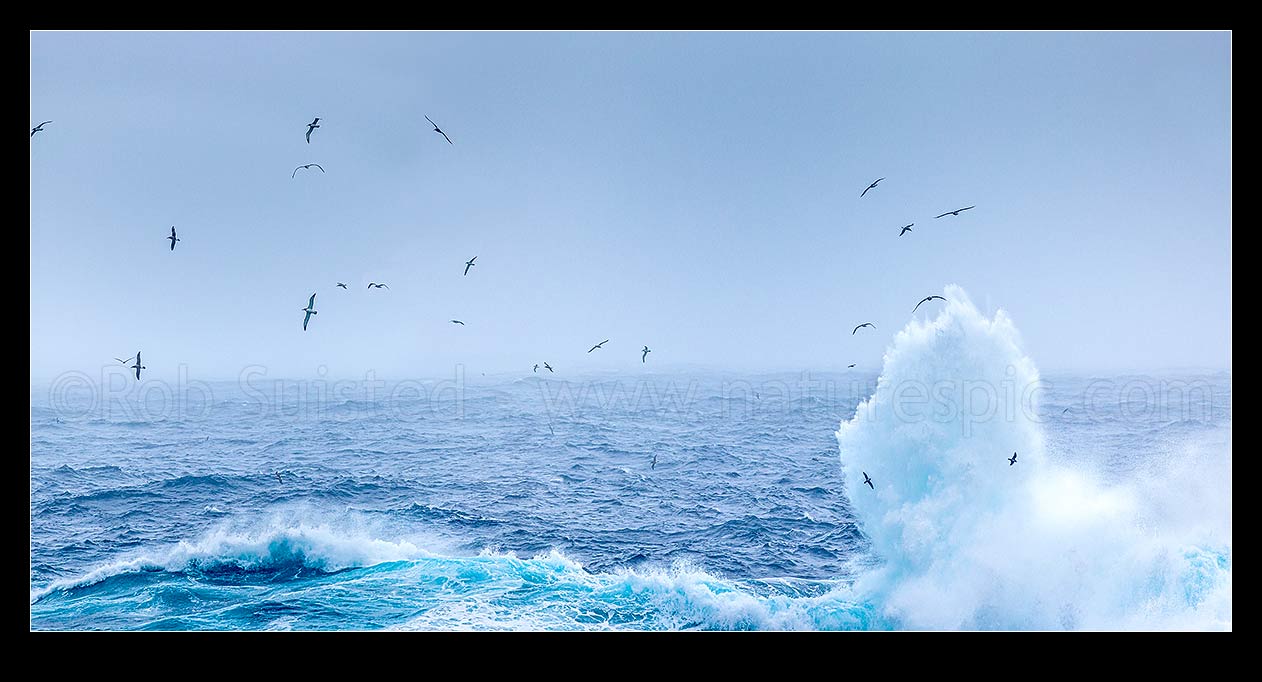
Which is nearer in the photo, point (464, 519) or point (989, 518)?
point (989, 518)

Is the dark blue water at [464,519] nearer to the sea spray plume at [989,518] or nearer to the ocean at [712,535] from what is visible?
the ocean at [712,535]

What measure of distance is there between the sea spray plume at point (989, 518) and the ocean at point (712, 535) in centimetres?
3

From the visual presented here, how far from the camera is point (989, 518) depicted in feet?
38.6

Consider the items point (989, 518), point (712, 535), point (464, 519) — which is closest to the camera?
point (989, 518)

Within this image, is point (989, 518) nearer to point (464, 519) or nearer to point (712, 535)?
point (712, 535)

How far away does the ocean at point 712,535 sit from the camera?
11.1m

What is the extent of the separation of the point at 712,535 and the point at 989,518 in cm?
550

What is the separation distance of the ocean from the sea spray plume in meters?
0.03

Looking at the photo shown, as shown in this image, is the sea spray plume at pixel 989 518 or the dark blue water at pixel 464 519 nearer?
the sea spray plume at pixel 989 518

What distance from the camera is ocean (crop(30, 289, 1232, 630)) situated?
11.1m

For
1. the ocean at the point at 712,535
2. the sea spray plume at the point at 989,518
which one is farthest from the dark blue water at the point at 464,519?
the sea spray plume at the point at 989,518

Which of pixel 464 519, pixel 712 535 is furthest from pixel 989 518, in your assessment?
pixel 464 519
